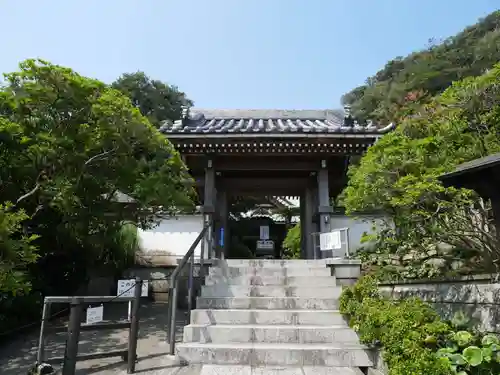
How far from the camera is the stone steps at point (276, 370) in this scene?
145 inches

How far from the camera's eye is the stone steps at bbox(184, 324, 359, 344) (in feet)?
14.1

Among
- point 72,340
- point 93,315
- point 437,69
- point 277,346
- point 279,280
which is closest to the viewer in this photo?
point 72,340

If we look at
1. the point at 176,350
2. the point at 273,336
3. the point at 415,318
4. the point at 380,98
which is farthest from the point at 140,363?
the point at 380,98

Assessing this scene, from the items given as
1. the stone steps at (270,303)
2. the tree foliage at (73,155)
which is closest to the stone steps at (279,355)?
the stone steps at (270,303)

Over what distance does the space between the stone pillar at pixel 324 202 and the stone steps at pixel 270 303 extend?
2612 millimetres

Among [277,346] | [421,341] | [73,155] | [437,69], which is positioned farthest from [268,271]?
[437,69]

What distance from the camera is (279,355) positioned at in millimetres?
3945

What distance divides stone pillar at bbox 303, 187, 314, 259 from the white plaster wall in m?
3.01

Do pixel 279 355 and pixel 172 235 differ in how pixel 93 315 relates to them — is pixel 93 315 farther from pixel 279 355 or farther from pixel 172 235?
pixel 172 235

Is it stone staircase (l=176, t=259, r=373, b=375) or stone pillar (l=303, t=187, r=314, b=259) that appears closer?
stone staircase (l=176, t=259, r=373, b=375)

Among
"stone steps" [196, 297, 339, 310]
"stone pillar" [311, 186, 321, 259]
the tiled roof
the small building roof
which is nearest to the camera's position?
the small building roof

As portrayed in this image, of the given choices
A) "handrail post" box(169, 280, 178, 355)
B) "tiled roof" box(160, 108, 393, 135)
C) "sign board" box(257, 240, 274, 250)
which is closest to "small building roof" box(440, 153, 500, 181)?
"handrail post" box(169, 280, 178, 355)

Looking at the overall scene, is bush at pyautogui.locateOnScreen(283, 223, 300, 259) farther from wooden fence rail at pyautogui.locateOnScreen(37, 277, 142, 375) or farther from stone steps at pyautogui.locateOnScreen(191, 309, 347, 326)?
wooden fence rail at pyautogui.locateOnScreen(37, 277, 142, 375)

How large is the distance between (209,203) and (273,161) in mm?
1940
